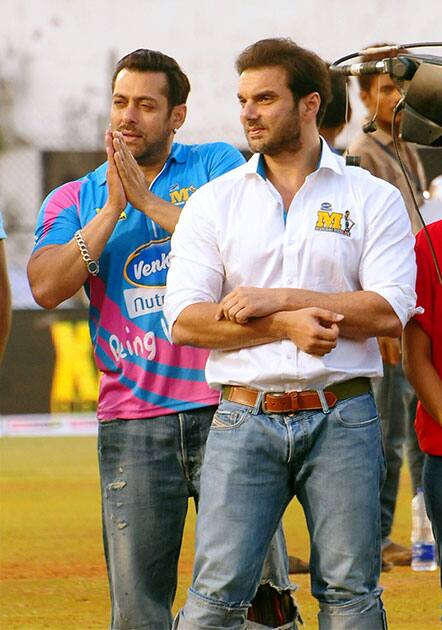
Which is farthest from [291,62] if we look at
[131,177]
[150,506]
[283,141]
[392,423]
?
[392,423]

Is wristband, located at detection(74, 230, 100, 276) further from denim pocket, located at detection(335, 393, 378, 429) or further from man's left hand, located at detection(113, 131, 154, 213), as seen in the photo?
denim pocket, located at detection(335, 393, 378, 429)

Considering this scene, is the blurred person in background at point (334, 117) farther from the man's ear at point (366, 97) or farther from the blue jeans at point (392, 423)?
the blue jeans at point (392, 423)

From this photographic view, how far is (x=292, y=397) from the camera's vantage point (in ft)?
14.1

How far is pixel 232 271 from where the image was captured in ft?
14.6

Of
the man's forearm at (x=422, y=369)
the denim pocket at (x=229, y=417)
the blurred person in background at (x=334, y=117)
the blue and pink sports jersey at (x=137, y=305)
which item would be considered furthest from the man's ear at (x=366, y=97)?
the denim pocket at (x=229, y=417)

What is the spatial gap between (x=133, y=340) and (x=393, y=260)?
104cm

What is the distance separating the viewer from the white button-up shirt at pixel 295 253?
4336 millimetres

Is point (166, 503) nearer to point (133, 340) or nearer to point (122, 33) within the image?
point (133, 340)

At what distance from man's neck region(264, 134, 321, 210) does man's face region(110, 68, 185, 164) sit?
2.15 feet

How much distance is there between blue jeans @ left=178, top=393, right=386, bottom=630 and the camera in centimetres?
426

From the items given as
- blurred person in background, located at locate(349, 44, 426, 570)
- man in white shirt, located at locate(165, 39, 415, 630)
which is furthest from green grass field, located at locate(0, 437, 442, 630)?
man in white shirt, located at locate(165, 39, 415, 630)

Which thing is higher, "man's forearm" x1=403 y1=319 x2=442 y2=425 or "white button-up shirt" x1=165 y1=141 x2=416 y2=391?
"white button-up shirt" x1=165 y1=141 x2=416 y2=391

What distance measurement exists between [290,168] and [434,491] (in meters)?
1.16

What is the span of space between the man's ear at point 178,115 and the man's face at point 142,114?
0.04 m
